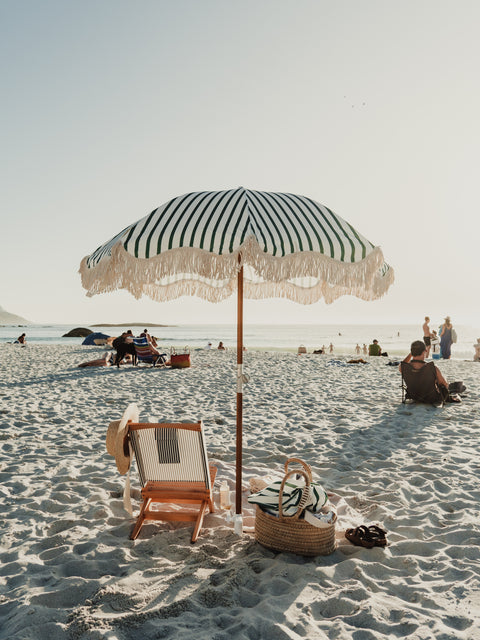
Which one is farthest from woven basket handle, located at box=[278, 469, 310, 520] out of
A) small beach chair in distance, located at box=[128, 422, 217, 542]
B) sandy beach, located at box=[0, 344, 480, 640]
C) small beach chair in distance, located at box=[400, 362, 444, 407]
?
small beach chair in distance, located at box=[400, 362, 444, 407]

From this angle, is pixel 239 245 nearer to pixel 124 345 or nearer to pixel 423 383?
pixel 423 383

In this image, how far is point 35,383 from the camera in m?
10.1

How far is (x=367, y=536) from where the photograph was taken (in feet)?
9.79

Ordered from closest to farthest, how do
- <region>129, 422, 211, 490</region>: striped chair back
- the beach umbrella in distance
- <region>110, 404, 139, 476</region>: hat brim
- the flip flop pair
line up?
1. the beach umbrella in distance
2. the flip flop pair
3. <region>110, 404, 139, 476</region>: hat brim
4. <region>129, 422, 211, 490</region>: striped chair back

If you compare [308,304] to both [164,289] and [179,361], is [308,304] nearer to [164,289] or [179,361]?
[164,289]

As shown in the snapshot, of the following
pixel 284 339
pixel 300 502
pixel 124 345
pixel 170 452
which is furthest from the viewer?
pixel 284 339

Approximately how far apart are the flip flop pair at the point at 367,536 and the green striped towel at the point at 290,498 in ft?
1.04

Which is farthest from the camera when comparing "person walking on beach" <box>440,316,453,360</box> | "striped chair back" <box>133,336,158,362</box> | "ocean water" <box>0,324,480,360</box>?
"ocean water" <box>0,324,480,360</box>

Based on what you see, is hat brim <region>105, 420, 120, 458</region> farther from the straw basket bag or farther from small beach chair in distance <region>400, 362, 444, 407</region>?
small beach chair in distance <region>400, 362, 444, 407</region>

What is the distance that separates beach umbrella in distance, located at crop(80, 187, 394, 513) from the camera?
110 inches

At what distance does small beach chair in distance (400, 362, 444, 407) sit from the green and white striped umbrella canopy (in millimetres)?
4873

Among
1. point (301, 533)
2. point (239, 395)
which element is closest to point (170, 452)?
point (239, 395)

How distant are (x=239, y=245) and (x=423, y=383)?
606cm

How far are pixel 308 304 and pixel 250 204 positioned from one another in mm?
1525
